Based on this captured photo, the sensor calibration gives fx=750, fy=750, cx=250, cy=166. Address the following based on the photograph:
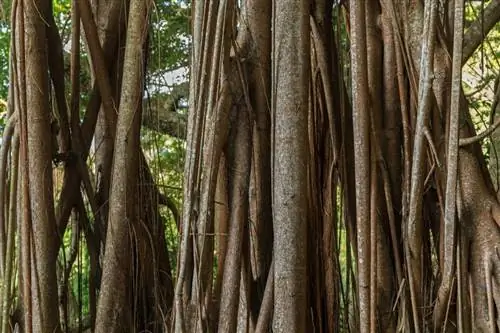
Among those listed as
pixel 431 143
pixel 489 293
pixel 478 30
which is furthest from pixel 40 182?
pixel 478 30

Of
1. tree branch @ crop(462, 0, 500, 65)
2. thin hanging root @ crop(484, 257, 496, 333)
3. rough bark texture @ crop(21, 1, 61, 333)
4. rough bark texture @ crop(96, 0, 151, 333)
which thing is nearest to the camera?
thin hanging root @ crop(484, 257, 496, 333)

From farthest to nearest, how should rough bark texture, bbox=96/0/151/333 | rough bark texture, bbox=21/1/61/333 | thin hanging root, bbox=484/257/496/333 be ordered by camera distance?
1. rough bark texture, bbox=96/0/151/333
2. rough bark texture, bbox=21/1/61/333
3. thin hanging root, bbox=484/257/496/333

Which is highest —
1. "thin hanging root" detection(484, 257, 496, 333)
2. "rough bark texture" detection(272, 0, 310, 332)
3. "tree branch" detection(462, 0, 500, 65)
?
"tree branch" detection(462, 0, 500, 65)

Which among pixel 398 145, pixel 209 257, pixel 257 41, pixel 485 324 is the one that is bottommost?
pixel 485 324

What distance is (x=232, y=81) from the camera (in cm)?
215

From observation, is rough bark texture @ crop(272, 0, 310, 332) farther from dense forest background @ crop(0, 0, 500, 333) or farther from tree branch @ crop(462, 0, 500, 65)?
tree branch @ crop(462, 0, 500, 65)

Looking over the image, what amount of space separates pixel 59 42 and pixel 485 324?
1708mm

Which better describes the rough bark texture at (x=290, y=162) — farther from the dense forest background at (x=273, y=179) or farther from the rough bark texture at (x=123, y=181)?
the rough bark texture at (x=123, y=181)

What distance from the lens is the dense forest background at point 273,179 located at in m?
1.87

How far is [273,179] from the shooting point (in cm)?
189

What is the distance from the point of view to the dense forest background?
1.87 m

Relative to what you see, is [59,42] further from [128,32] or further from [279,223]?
[279,223]

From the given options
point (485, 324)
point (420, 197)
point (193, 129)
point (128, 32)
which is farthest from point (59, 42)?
point (485, 324)

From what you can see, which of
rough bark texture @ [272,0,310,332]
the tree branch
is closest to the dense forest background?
rough bark texture @ [272,0,310,332]
